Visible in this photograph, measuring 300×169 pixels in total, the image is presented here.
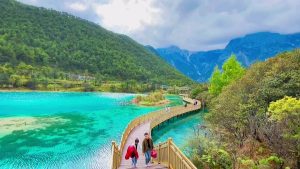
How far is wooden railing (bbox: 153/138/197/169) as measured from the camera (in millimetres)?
10891

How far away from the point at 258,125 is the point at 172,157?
10.7 m

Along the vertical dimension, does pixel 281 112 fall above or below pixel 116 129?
above

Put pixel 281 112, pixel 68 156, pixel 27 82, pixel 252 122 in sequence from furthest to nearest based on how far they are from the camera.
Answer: pixel 27 82 < pixel 68 156 < pixel 252 122 < pixel 281 112

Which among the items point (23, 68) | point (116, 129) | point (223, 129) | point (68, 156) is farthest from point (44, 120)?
point (23, 68)

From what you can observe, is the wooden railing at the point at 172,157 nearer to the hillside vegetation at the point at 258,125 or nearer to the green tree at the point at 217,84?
the hillside vegetation at the point at 258,125

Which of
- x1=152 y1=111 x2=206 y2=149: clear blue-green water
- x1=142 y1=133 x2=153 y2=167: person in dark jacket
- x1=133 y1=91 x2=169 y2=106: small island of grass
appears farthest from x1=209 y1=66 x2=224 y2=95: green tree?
x1=142 y1=133 x2=153 y2=167: person in dark jacket

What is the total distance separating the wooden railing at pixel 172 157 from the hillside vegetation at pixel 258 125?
3782 mm

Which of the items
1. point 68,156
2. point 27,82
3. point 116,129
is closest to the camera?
point 68,156

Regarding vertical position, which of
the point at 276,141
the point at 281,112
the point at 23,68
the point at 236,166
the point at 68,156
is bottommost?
the point at 68,156

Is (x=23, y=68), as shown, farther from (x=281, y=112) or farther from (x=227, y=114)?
(x=281, y=112)

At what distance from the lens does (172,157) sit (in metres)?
13.1

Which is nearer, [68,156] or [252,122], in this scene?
[252,122]

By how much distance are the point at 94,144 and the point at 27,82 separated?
96.5 meters

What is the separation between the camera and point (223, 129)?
89.2ft
